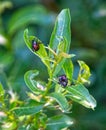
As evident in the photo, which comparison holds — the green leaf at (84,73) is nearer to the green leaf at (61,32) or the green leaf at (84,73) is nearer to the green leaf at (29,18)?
the green leaf at (61,32)

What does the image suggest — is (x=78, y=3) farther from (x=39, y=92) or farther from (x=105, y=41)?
(x=39, y=92)

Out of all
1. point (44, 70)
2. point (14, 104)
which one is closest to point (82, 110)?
point (44, 70)

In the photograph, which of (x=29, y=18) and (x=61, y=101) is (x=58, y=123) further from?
(x=29, y=18)

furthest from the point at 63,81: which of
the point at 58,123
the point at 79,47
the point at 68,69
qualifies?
the point at 79,47

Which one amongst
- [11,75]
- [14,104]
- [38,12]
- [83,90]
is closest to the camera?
[83,90]

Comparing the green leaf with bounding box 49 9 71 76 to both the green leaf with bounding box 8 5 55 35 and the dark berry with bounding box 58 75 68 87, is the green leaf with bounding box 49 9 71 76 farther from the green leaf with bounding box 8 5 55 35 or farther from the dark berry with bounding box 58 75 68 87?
→ the green leaf with bounding box 8 5 55 35

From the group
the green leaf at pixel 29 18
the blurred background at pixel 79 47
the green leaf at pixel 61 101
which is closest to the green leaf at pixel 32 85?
the green leaf at pixel 61 101
